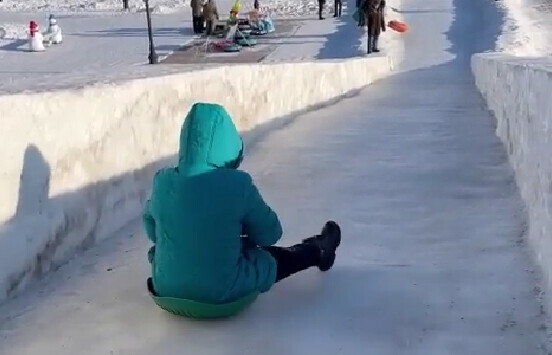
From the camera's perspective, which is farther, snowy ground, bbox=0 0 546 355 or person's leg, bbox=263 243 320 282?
person's leg, bbox=263 243 320 282

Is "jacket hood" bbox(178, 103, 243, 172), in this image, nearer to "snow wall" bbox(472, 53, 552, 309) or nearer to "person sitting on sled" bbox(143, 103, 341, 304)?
"person sitting on sled" bbox(143, 103, 341, 304)

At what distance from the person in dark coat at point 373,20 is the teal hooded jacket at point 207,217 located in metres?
15.7

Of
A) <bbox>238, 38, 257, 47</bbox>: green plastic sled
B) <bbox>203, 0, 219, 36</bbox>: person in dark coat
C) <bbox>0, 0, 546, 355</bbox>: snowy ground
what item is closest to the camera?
<bbox>0, 0, 546, 355</bbox>: snowy ground

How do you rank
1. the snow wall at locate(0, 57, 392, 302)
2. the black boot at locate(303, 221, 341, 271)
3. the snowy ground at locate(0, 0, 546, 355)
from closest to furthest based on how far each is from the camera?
the snowy ground at locate(0, 0, 546, 355) → the black boot at locate(303, 221, 341, 271) → the snow wall at locate(0, 57, 392, 302)

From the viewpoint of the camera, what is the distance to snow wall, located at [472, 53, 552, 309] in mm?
3969

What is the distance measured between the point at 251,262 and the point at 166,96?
3050 millimetres

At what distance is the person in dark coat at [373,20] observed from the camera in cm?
1891

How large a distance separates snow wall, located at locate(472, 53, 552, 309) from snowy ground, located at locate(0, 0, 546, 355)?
5.4 inches

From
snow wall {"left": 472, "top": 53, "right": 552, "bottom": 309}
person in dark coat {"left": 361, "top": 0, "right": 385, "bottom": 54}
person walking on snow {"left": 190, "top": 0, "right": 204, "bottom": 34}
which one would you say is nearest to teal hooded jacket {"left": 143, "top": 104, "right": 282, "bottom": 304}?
snow wall {"left": 472, "top": 53, "right": 552, "bottom": 309}

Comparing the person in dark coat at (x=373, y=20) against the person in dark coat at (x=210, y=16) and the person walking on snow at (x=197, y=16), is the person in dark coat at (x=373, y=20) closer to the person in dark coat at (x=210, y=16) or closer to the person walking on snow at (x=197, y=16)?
the person in dark coat at (x=210, y=16)

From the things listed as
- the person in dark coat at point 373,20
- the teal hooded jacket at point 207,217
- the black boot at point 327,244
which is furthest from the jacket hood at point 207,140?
the person in dark coat at point 373,20

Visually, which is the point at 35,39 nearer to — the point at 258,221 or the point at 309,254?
the point at 309,254

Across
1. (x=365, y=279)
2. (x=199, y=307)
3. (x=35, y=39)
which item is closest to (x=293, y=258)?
(x=365, y=279)

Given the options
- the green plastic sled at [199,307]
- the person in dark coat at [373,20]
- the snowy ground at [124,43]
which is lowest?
the snowy ground at [124,43]
